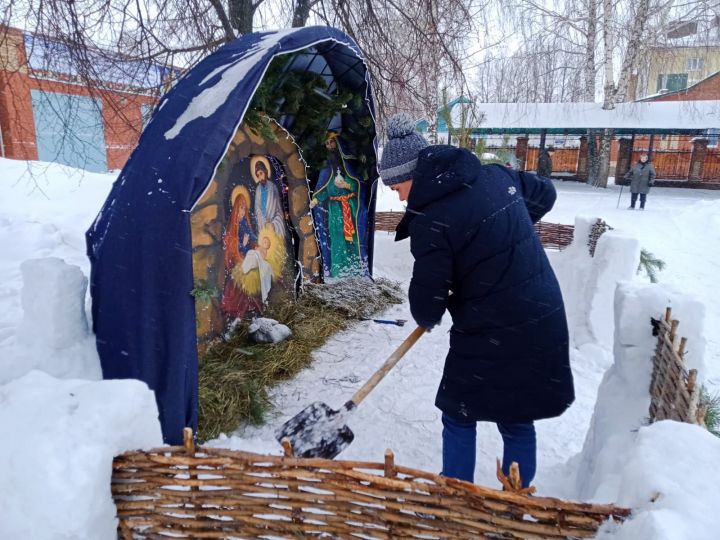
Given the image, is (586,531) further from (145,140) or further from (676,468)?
(145,140)

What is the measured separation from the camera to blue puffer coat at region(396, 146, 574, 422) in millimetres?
2062

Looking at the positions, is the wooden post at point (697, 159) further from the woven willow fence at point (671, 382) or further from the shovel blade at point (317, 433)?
the shovel blade at point (317, 433)

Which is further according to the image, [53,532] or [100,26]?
[100,26]

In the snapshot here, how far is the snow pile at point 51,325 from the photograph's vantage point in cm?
278

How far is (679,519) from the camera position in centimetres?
115

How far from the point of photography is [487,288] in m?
2.11

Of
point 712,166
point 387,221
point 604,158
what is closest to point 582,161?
point 604,158

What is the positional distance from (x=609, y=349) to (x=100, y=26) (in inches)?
233

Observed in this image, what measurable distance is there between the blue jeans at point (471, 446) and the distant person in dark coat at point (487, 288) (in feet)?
0.27

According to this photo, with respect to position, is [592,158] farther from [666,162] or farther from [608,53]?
[608,53]

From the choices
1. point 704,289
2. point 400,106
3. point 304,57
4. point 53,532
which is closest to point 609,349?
point 704,289

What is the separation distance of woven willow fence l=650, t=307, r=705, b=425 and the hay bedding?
2.55m

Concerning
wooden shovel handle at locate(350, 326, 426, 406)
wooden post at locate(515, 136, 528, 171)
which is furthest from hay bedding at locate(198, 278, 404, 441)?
wooden post at locate(515, 136, 528, 171)

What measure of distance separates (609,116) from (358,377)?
17087mm
